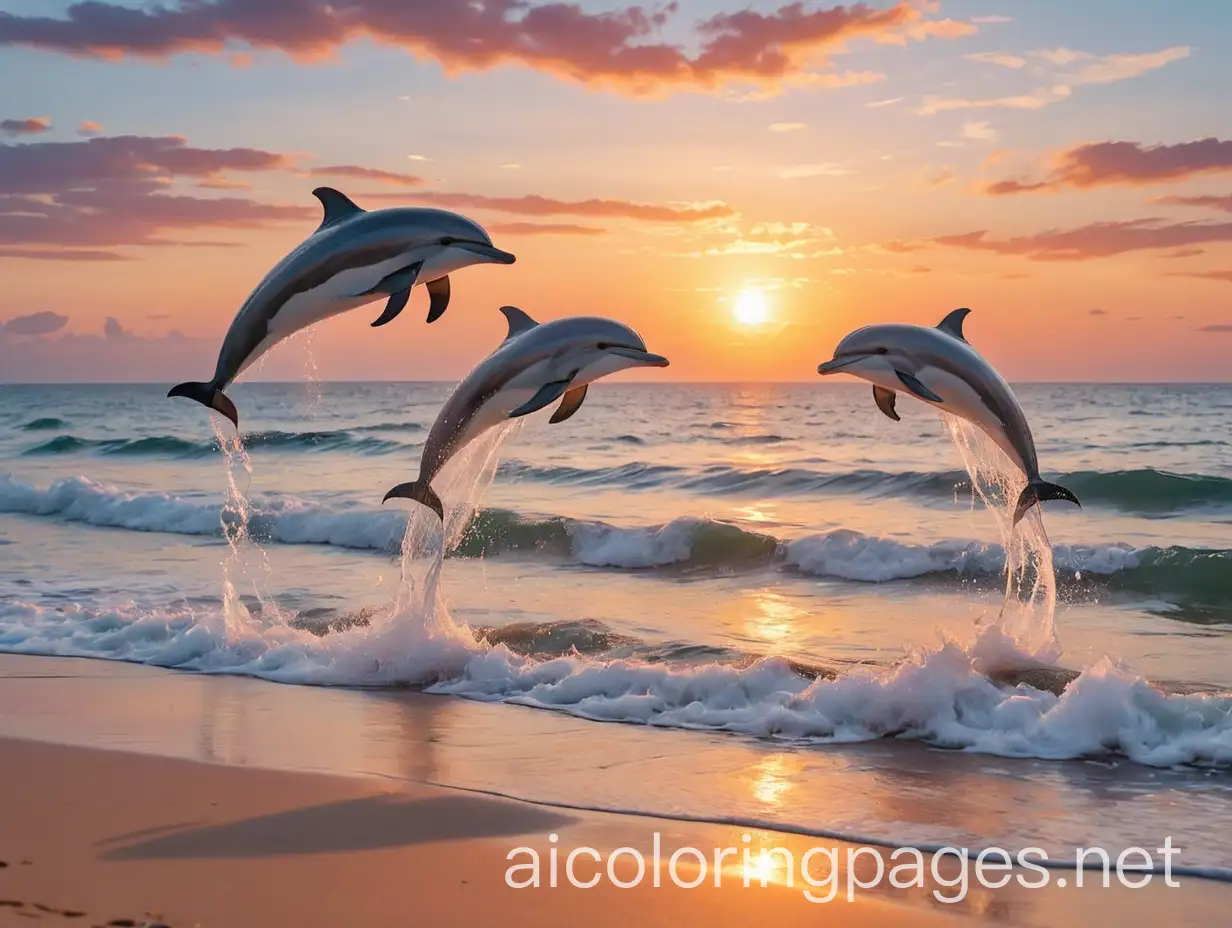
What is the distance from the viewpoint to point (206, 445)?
138 feet

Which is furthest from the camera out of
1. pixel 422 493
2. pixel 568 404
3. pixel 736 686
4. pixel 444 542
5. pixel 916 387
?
pixel 444 542

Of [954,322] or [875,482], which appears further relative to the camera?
[875,482]

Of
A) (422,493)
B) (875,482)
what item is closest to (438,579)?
(422,493)

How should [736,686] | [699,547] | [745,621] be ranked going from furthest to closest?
[699,547]
[745,621]
[736,686]

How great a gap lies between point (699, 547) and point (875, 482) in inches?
389

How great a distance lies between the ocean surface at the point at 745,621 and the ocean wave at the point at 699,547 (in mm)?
67

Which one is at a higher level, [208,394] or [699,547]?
[208,394]

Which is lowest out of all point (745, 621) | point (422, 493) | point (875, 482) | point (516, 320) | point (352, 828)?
point (745, 621)

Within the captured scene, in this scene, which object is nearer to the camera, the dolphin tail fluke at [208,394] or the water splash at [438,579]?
the dolphin tail fluke at [208,394]

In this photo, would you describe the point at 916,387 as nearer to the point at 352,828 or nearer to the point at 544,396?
the point at 544,396

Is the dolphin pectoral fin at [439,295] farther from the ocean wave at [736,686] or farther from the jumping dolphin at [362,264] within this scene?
the ocean wave at [736,686]

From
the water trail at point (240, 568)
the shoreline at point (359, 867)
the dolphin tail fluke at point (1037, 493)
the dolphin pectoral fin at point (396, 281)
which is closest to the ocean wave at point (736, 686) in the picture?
the water trail at point (240, 568)

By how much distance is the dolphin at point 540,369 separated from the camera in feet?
28.4

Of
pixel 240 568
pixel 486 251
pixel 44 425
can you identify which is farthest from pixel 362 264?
pixel 44 425
